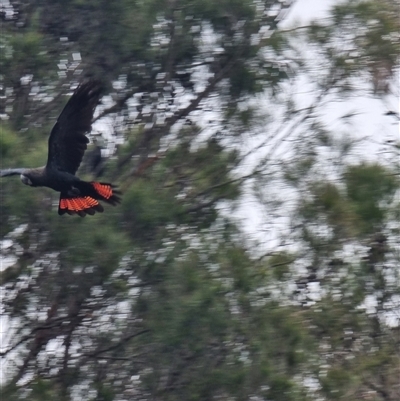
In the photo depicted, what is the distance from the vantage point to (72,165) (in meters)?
5.51

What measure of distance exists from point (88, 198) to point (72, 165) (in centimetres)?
20

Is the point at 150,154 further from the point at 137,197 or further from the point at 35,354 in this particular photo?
the point at 35,354

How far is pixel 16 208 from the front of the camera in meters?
5.16

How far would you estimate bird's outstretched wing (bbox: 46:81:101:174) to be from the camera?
210 inches

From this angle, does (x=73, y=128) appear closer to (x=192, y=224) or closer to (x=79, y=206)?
(x=79, y=206)

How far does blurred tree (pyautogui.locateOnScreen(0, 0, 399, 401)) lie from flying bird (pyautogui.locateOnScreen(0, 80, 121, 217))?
0.08 m

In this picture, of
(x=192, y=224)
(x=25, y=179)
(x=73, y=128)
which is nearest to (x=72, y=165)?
(x=73, y=128)

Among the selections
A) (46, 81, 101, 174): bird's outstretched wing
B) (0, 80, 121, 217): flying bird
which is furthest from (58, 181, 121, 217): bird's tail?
(46, 81, 101, 174): bird's outstretched wing

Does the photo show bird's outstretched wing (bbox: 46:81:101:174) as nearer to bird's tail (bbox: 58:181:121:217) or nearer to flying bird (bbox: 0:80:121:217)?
flying bird (bbox: 0:80:121:217)

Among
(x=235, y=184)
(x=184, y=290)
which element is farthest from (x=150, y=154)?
(x=184, y=290)

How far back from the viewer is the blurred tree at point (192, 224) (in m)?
5.30

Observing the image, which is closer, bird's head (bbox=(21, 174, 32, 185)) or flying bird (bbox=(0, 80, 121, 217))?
bird's head (bbox=(21, 174, 32, 185))

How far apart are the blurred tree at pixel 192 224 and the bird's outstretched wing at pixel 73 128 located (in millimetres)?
110

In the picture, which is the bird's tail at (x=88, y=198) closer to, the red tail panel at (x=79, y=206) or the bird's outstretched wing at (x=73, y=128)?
the red tail panel at (x=79, y=206)
